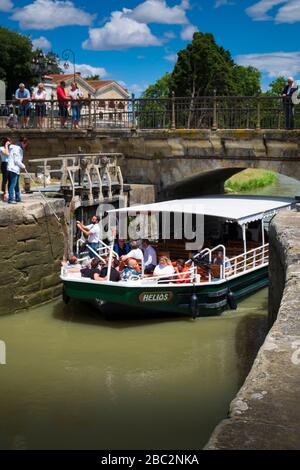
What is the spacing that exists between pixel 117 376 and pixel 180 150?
1025cm

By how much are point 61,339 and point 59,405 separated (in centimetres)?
341

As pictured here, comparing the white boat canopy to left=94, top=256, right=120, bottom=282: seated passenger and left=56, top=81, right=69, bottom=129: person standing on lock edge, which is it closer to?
left=94, top=256, right=120, bottom=282: seated passenger

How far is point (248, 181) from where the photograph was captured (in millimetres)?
45531

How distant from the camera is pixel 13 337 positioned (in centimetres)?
1283

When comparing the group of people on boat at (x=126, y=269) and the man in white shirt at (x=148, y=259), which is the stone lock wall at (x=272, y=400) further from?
the man in white shirt at (x=148, y=259)

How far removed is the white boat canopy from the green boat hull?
1625mm

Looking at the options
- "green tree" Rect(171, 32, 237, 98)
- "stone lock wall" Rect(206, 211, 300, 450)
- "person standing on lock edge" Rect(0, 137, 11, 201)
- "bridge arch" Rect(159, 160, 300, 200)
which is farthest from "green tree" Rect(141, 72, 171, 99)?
"stone lock wall" Rect(206, 211, 300, 450)

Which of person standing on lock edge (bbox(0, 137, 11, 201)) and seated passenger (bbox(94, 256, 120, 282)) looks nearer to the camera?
seated passenger (bbox(94, 256, 120, 282))

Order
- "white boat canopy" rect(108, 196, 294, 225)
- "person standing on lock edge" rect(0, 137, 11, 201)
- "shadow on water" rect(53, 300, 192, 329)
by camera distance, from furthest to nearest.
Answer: "white boat canopy" rect(108, 196, 294, 225) → "person standing on lock edge" rect(0, 137, 11, 201) → "shadow on water" rect(53, 300, 192, 329)

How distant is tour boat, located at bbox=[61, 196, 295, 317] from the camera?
13.6 metres

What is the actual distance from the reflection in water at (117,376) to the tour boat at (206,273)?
423 millimetres

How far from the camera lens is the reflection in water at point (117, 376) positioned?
8484 millimetres

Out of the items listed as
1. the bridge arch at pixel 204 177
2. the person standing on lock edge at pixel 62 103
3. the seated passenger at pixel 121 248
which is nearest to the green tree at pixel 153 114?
the bridge arch at pixel 204 177

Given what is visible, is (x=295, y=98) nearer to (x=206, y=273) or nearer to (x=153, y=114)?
(x=153, y=114)
